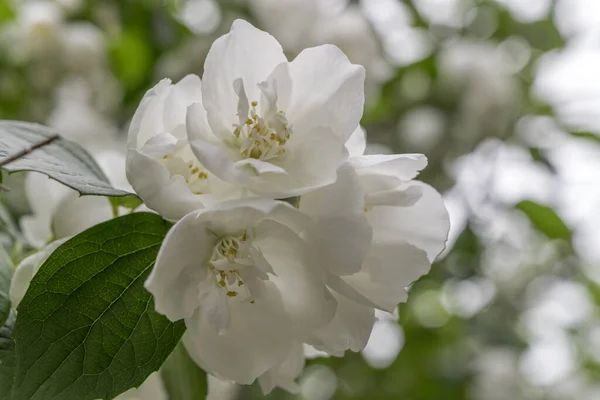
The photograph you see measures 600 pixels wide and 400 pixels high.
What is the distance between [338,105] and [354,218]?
91mm

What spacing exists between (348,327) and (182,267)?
129 mm

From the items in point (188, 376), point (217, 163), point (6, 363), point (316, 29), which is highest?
point (217, 163)

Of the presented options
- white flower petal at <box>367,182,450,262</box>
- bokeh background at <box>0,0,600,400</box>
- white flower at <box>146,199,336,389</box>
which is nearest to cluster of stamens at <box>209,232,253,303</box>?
white flower at <box>146,199,336,389</box>

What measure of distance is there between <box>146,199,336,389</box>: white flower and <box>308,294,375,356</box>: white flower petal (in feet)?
0.06

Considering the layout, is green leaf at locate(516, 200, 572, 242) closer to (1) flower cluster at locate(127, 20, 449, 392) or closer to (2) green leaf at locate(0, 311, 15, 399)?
(1) flower cluster at locate(127, 20, 449, 392)

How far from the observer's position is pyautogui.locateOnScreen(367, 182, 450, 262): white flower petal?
527 millimetres

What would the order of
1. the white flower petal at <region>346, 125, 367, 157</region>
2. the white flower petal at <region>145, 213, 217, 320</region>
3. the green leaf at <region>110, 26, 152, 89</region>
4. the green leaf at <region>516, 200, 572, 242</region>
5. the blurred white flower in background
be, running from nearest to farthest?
the white flower petal at <region>145, 213, 217, 320</region> < the white flower petal at <region>346, 125, 367, 157</region> < the blurred white flower in background < the green leaf at <region>110, 26, 152, 89</region> < the green leaf at <region>516, 200, 572, 242</region>

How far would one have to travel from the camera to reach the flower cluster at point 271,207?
466 mm

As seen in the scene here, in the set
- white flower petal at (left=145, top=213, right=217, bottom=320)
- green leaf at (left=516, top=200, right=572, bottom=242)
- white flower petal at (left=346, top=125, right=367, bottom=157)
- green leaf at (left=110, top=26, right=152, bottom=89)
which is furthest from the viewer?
green leaf at (left=516, top=200, right=572, bottom=242)

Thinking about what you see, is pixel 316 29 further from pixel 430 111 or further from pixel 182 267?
pixel 182 267

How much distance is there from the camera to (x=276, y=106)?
0.52 metres

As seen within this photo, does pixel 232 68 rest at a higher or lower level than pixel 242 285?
higher

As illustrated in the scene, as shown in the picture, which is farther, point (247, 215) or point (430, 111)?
point (430, 111)

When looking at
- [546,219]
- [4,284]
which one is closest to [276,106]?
[4,284]
